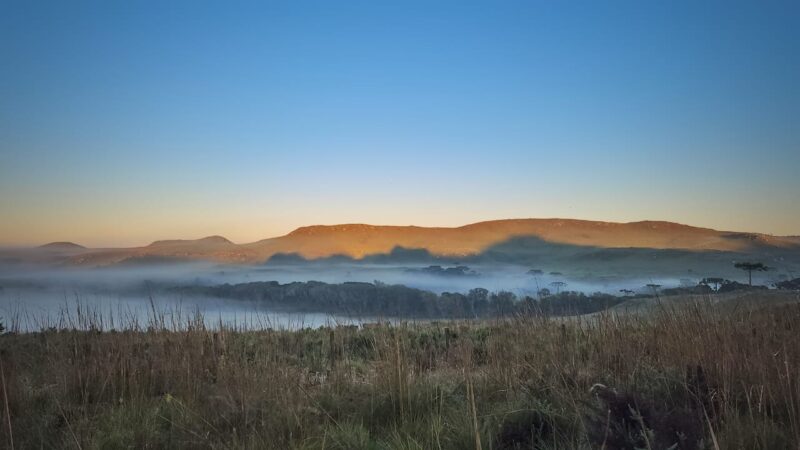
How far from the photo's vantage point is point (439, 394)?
20.8ft

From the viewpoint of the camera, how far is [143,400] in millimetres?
6328

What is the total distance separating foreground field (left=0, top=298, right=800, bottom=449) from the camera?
428cm

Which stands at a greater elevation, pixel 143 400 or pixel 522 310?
pixel 522 310

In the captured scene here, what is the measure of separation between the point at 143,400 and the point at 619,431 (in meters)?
5.30

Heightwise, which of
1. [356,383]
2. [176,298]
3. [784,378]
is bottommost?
[356,383]

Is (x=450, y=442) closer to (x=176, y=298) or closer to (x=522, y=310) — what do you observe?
(x=522, y=310)

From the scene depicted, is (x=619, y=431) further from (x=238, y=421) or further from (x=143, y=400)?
(x=143, y=400)

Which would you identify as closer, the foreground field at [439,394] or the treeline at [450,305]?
the foreground field at [439,394]

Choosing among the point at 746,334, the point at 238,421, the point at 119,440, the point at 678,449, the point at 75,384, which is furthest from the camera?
the point at 75,384

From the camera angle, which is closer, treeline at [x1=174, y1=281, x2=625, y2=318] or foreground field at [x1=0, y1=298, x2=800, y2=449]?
foreground field at [x1=0, y1=298, x2=800, y2=449]

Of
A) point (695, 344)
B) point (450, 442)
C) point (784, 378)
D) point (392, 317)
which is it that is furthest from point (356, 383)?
point (784, 378)

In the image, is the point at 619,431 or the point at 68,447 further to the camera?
the point at 68,447

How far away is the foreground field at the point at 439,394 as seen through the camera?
4277 millimetres

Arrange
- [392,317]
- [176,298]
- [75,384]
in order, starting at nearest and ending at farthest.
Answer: [75,384] → [392,317] → [176,298]
